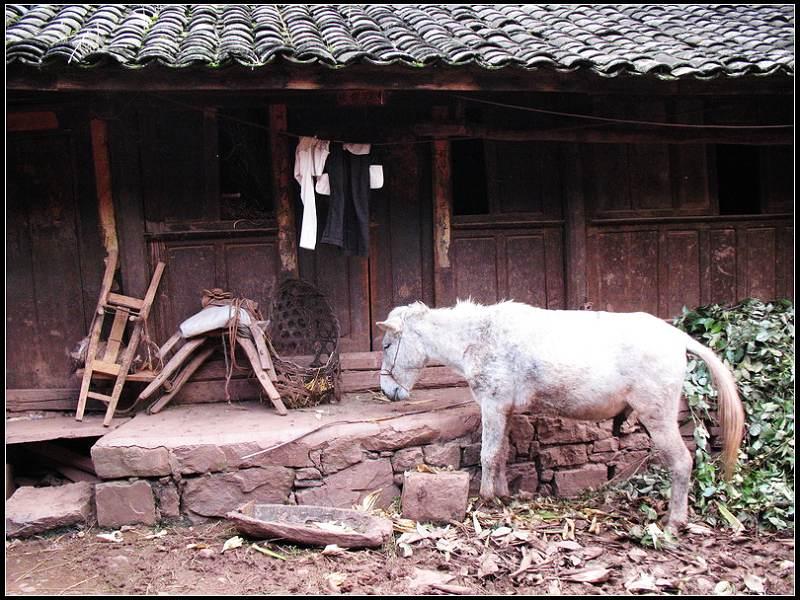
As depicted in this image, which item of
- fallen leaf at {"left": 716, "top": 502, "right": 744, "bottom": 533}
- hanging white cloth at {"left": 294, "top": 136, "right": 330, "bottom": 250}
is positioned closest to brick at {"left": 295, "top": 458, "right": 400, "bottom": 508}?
hanging white cloth at {"left": 294, "top": 136, "right": 330, "bottom": 250}

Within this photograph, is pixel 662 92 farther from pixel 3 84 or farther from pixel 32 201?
pixel 32 201

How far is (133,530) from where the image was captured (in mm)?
5449

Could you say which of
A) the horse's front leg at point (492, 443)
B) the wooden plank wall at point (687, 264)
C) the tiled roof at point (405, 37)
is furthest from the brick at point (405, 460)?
the tiled roof at point (405, 37)

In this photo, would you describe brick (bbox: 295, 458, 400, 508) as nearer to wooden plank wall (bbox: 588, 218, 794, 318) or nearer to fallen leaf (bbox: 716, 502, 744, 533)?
fallen leaf (bbox: 716, 502, 744, 533)

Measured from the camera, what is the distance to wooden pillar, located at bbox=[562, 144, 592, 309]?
720 centimetres

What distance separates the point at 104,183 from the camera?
6.62 metres

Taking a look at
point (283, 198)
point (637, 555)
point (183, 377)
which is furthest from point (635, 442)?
point (183, 377)

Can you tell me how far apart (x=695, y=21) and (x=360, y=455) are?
643cm

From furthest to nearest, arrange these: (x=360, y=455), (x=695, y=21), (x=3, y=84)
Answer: (x=695, y=21)
(x=360, y=455)
(x=3, y=84)

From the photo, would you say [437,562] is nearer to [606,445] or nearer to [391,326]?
[391,326]

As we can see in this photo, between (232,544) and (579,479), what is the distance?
10.6 feet

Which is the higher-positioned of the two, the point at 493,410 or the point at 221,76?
the point at 221,76

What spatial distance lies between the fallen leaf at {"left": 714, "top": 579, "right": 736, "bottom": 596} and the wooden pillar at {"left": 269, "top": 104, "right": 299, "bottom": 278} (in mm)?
4728

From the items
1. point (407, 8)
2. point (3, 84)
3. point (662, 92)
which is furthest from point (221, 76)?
point (662, 92)
